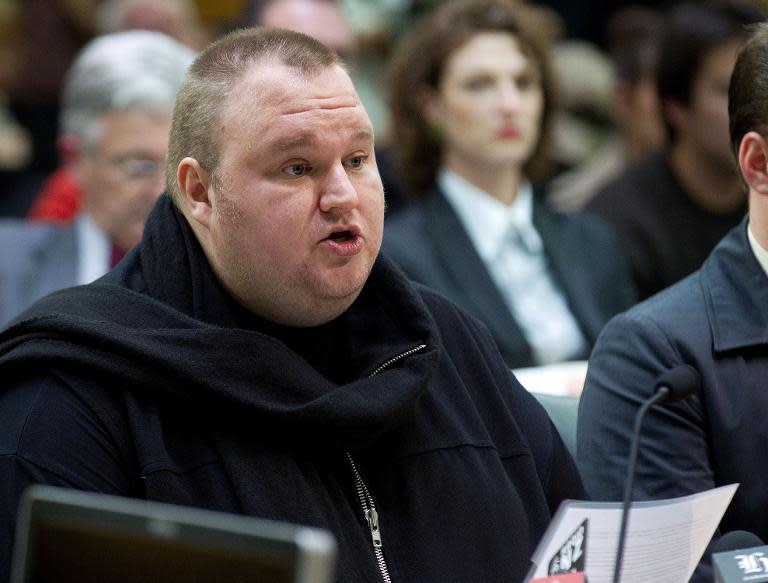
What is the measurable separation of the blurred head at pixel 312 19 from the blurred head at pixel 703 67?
3.74 ft

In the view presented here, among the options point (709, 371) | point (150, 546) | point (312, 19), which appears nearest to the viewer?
point (150, 546)

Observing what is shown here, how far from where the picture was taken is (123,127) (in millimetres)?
3781

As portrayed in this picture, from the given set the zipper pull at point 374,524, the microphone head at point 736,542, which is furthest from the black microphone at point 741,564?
the zipper pull at point 374,524

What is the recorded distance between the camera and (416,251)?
3865mm

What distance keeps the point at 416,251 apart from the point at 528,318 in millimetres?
391

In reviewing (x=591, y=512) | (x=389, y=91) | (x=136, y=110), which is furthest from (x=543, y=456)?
(x=389, y=91)

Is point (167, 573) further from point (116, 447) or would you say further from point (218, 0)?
point (218, 0)

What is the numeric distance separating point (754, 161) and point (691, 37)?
2196 mm

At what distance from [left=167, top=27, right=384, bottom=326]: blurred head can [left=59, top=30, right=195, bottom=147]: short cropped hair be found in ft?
5.54

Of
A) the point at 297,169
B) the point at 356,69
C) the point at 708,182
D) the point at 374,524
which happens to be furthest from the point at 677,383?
the point at 356,69

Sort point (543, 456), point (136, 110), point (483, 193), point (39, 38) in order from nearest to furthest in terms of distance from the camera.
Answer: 1. point (543, 456)
2. point (136, 110)
3. point (483, 193)
4. point (39, 38)

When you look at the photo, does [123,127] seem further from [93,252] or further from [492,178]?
[492,178]

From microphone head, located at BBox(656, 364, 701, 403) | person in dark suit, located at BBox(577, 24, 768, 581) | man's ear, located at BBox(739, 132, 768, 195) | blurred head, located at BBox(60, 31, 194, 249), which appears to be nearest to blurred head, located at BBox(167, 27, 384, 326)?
microphone head, located at BBox(656, 364, 701, 403)

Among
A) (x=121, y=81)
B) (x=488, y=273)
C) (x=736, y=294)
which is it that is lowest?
(x=488, y=273)
